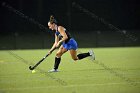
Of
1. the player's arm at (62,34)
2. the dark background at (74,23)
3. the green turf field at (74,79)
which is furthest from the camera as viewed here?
the dark background at (74,23)

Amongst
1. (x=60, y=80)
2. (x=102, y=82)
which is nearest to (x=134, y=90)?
(x=102, y=82)

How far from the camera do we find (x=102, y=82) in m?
11.0

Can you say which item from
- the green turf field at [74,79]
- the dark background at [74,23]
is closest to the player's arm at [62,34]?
the green turf field at [74,79]

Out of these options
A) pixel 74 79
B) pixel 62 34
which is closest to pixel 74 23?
pixel 62 34

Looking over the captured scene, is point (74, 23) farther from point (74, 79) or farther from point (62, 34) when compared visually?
point (74, 79)

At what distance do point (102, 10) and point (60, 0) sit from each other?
8.76ft

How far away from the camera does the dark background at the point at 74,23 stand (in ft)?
86.2

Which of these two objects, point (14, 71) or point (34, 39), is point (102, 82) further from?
point (34, 39)

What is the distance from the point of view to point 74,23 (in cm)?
2773

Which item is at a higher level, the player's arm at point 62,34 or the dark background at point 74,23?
the dark background at point 74,23

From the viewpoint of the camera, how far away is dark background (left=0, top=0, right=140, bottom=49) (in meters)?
26.3

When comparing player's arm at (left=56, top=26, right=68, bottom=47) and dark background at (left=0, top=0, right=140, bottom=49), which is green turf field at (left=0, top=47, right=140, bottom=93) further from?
dark background at (left=0, top=0, right=140, bottom=49)

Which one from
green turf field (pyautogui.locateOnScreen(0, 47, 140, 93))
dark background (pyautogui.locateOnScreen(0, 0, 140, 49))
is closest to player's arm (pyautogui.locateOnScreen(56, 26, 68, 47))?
green turf field (pyautogui.locateOnScreen(0, 47, 140, 93))

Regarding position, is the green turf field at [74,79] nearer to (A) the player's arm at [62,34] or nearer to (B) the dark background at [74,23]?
(A) the player's arm at [62,34]
